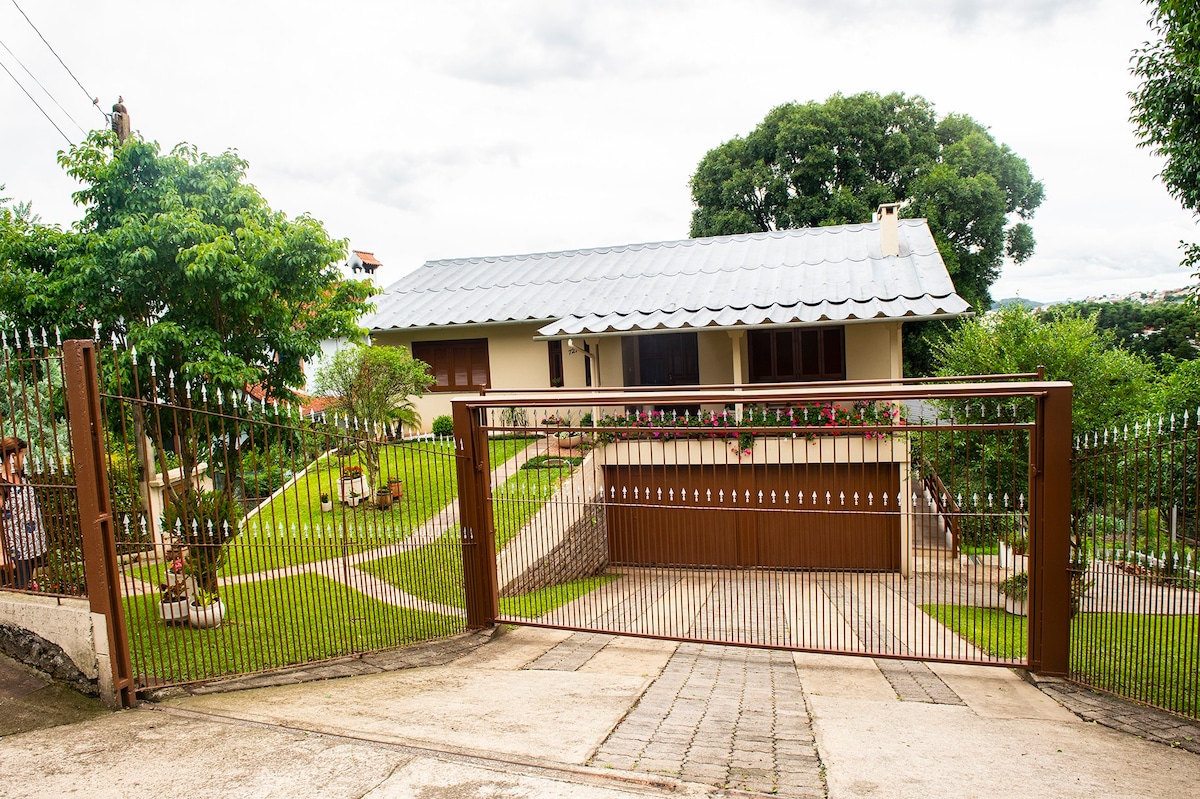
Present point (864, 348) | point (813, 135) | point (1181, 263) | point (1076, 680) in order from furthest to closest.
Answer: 1. point (813, 135)
2. point (864, 348)
3. point (1181, 263)
4. point (1076, 680)

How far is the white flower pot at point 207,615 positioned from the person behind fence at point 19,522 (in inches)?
47.9

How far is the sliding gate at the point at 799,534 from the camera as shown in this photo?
17.1 feet

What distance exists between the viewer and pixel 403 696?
4.87m

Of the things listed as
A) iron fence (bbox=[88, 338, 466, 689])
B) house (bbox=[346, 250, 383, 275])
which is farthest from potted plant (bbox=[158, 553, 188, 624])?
house (bbox=[346, 250, 383, 275])

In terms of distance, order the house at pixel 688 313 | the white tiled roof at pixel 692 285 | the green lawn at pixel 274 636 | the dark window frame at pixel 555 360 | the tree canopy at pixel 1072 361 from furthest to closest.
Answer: the dark window frame at pixel 555 360 < the house at pixel 688 313 < the white tiled roof at pixel 692 285 < the tree canopy at pixel 1072 361 < the green lawn at pixel 274 636

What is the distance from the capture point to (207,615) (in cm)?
619

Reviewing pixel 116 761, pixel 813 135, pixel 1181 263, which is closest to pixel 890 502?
pixel 1181 263

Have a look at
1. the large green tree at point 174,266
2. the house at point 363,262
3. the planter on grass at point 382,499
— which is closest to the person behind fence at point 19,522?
the large green tree at point 174,266

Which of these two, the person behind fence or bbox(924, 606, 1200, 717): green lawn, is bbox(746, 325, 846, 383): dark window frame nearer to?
bbox(924, 606, 1200, 717): green lawn

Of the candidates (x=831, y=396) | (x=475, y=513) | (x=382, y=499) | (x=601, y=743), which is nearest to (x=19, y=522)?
(x=475, y=513)

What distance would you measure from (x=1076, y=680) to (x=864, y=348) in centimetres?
1072

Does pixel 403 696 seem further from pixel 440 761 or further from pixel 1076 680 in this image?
pixel 1076 680

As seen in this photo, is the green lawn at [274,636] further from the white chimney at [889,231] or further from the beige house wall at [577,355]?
the white chimney at [889,231]

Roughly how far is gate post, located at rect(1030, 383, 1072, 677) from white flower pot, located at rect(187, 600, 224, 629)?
598cm
